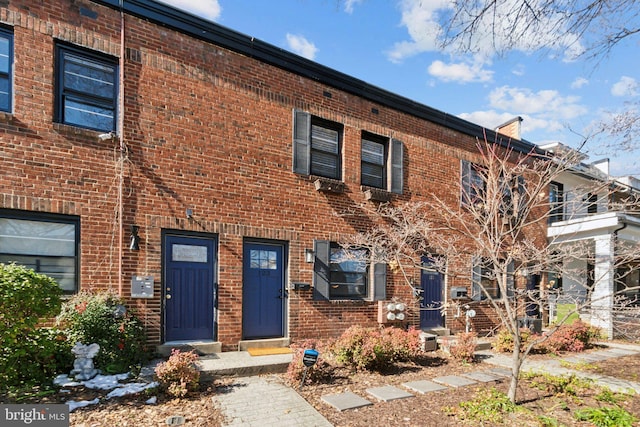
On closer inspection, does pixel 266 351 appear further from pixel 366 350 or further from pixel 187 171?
Answer: pixel 187 171

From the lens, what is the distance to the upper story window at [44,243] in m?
5.53

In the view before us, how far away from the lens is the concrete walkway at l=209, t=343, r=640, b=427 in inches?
178

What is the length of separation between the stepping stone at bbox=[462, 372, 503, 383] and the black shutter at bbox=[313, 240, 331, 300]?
319 cm

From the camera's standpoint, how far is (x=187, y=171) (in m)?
6.87

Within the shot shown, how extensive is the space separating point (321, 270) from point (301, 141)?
2918mm

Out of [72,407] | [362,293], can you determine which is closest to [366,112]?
[362,293]

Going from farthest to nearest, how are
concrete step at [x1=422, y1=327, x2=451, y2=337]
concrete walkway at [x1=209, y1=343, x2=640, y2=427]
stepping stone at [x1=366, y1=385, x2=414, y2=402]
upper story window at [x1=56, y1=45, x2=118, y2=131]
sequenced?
1. concrete step at [x1=422, y1=327, x2=451, y2=337]
2. upper story window at [x1=56, y1=45, x2=118, y2=131]
3. stepping stone at [x1=366, y1=385, x2=414, y2=402]
4. concrete walkway at [x1=209, y1=343, x2=640, y2=427]

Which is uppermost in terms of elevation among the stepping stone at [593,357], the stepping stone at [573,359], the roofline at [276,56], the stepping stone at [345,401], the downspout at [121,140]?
the roofline at [276,56]

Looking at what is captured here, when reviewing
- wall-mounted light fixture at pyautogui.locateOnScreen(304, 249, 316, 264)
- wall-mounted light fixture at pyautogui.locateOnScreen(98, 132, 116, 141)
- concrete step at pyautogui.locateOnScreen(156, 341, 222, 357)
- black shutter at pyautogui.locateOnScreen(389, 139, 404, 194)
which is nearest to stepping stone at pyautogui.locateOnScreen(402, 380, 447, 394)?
wall-mounted light fixture at pyautogui.locateOnScreen(304, 249, 316, 264)

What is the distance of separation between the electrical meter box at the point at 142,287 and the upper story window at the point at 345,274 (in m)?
3.31

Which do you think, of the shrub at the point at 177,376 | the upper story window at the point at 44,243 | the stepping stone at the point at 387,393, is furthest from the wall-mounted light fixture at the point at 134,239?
the stepping stone at the point at 387,393

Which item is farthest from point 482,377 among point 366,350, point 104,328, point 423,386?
point 104,328

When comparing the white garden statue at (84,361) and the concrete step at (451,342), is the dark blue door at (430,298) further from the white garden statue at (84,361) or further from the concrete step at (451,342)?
the white garden statue at (84,361)

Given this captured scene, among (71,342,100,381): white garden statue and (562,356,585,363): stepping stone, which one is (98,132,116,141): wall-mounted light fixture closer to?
(71,342,100,381): white garden statue
